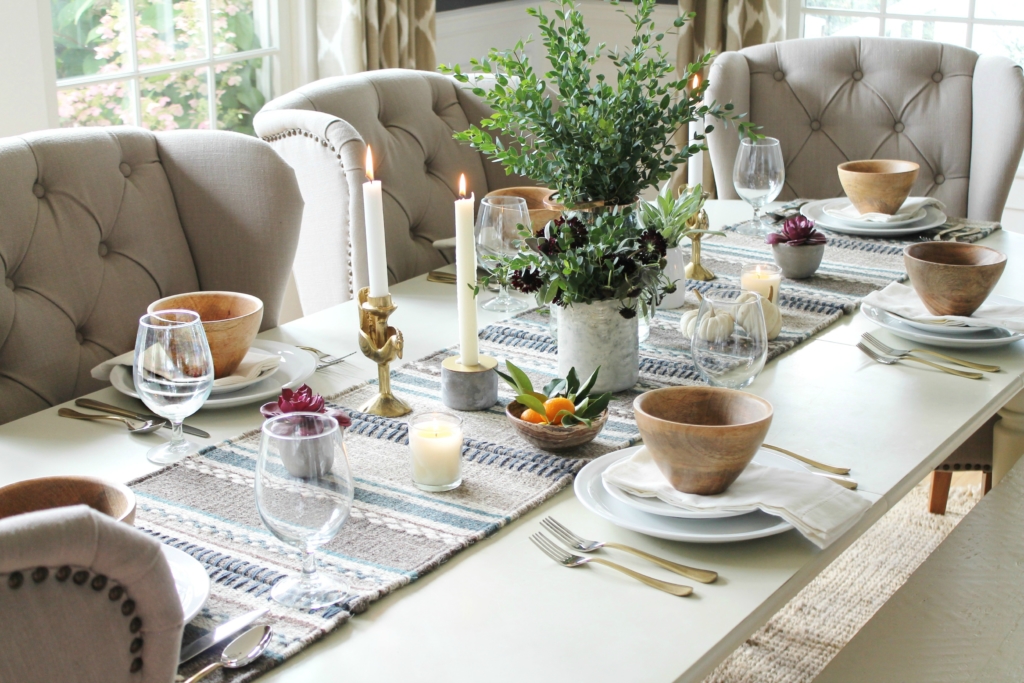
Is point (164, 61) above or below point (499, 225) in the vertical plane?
above

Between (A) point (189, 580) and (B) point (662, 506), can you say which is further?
(B) point (662, 506)

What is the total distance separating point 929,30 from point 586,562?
3.34m

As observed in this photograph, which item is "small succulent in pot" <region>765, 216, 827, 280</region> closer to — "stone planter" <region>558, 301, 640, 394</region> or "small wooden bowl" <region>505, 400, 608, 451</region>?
"stone planter" <region>558, 301, 640, 394</region>

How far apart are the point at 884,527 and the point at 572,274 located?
5.65 feet

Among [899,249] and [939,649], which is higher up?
[899,249]

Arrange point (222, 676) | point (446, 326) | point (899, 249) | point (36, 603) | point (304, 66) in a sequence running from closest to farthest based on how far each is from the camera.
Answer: point (36, 603) < point (222, 676) < point (446, 326) < point (899, 249) < point (304, 66)

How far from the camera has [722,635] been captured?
865 millimetres

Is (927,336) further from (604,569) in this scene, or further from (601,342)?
(604,569)

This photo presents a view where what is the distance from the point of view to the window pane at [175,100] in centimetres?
296

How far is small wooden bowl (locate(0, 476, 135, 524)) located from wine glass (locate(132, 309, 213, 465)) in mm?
244

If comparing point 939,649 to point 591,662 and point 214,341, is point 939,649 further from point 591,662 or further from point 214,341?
point 214,341

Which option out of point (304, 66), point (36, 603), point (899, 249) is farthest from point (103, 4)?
point (36, 603)

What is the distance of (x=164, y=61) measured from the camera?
9.78 feet

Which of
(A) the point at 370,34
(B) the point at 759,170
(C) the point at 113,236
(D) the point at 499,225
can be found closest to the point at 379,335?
(D) the point at 499,225
